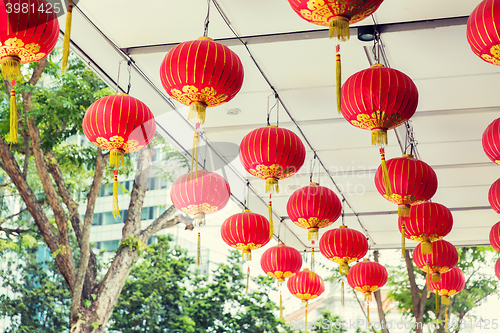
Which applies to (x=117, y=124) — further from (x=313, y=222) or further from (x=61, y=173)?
(x=61, y=173)

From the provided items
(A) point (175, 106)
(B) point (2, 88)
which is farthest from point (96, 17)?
(B) point (2, 88)

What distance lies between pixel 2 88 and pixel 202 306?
497 cm

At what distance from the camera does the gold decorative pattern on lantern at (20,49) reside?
212 centimetres

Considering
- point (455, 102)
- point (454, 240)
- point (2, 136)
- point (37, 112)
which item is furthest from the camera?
point (454, 240)

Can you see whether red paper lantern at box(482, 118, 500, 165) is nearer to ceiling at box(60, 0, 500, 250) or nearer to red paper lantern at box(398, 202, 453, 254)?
ceiling at box(60, 0, 500, 250)

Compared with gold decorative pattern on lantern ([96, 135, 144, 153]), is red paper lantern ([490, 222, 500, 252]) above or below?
below

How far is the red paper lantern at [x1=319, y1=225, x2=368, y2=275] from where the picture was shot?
4.53 meters

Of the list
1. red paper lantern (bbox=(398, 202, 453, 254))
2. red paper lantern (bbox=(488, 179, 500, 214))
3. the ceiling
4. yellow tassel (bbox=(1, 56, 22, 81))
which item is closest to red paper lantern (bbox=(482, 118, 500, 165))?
red paper lantern (bbox=(488, 179, 500, 214))

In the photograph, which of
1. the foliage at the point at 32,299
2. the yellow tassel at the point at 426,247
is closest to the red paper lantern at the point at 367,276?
the yellow tassel at the point at 426,247

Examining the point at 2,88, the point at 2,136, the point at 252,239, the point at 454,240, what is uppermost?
the point at 2,88

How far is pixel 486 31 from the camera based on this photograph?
7.09ft

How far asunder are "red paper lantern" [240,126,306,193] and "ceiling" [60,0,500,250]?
2.16ft

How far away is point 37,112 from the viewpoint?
4.88 meters

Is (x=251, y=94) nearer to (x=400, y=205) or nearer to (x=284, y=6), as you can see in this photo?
(x=284, y=6)
